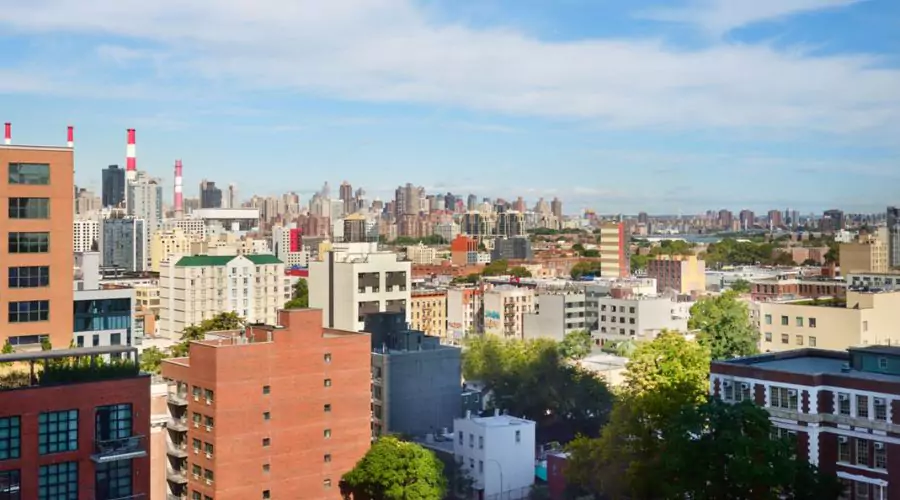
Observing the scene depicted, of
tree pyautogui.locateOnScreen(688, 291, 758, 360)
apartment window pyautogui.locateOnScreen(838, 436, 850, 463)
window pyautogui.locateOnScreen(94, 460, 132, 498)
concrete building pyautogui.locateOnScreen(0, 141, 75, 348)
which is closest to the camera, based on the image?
window pyautogui.locateOnScreen(94, 460, 132, 498)

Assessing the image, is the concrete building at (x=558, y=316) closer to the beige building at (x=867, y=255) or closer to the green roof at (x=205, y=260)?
the green roof at (x=205, y=260)

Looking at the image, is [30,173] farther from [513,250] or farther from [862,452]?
[513,250]

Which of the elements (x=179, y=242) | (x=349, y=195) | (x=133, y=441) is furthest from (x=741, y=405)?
(x=349, y=195)

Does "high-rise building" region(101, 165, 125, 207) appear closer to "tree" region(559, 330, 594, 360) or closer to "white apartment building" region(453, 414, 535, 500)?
"tree" region(559, 330, 594, 360)

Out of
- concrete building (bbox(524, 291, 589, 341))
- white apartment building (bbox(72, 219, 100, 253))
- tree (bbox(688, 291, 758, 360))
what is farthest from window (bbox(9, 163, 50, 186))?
white apartment building (bbox(72, 219, 100, 253))

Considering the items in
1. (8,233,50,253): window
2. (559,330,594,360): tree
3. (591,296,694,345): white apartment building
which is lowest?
(559,330,594,360): tree

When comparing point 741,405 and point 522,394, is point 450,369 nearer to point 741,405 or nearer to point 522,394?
point 522,394
